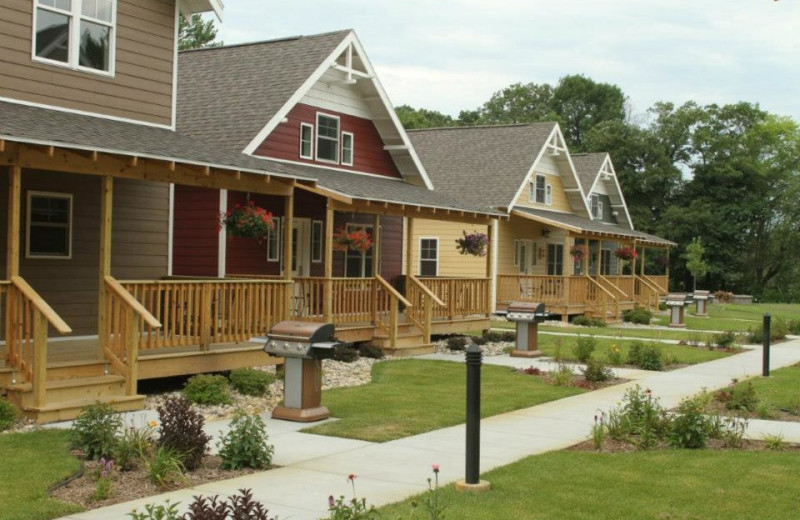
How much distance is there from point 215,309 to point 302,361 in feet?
10.8

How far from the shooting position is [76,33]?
1541cm

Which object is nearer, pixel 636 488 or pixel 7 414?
pixel 636 488

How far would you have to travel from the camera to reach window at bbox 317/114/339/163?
76.5 ft

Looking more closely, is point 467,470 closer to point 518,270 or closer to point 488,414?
point 488,414

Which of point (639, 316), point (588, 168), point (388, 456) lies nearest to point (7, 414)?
point (388, 456)

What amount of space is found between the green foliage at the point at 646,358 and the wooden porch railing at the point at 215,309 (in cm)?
798

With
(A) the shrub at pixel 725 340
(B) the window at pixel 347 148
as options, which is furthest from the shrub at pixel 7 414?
(A) the shrub at pixel 725 340

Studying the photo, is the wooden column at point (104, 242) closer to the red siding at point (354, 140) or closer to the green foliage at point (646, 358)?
the red siding at point (354, 140)

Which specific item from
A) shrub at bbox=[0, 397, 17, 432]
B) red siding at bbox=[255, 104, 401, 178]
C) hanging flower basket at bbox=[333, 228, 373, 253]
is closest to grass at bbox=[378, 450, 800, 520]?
shrub at bbox=[0, 397, 17, 432]

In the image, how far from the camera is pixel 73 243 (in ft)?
51.2

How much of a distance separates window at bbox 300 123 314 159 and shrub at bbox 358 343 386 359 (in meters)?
5.37

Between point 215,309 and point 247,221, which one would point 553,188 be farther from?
point 215,309

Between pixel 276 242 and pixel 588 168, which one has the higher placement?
pixel 588 168

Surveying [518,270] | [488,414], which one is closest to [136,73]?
[488,414]
